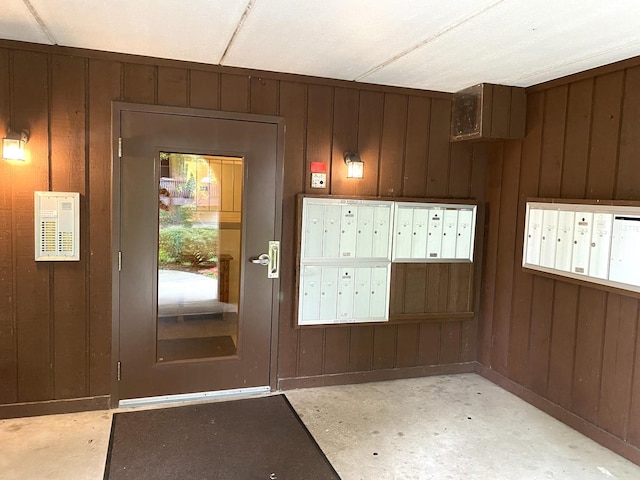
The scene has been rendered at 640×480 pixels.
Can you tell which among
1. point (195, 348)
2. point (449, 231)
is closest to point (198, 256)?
point (195, 348)

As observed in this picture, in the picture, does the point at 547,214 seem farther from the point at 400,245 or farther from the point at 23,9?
the point at 23,9

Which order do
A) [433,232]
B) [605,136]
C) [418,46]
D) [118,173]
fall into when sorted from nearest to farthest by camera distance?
1. [418,46]
2. [605,136]
3. [118,173]
4. [433,232]

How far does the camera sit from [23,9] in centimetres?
234

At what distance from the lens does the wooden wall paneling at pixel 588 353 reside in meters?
2.98

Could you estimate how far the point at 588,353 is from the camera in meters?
3.05

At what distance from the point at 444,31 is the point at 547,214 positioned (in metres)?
1.51

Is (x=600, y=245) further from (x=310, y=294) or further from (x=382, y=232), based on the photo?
(x=310, y=294)

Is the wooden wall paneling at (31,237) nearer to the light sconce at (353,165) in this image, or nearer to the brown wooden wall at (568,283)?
the light sconce at (353,165)

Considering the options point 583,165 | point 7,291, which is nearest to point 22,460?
point 7,291

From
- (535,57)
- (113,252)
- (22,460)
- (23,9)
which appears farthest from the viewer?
(113,252)

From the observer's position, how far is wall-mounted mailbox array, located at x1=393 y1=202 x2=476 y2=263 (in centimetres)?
367

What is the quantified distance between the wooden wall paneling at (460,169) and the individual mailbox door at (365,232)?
766mm

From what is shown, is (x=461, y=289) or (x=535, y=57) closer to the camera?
(x=535, y=57)

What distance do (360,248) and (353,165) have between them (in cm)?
62
